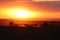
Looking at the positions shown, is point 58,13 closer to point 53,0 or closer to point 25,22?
point 53,0

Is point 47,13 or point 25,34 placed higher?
point 47,13

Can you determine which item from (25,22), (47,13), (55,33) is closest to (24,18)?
(25,22)

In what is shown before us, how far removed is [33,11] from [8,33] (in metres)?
0.34

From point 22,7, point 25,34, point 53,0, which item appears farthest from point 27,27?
point 53,0

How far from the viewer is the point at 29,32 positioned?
104 cm

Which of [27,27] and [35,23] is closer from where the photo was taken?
[27,27]

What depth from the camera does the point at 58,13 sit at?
1.24m

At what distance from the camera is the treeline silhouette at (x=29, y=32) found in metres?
1.03

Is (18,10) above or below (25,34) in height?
above

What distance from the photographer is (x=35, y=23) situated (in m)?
1.23

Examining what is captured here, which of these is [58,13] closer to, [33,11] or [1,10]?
[33,11]

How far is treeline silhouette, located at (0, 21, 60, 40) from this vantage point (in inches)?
40.6

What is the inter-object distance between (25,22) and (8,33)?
23cm

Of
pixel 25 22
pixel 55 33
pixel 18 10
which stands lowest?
pixel 55 33
